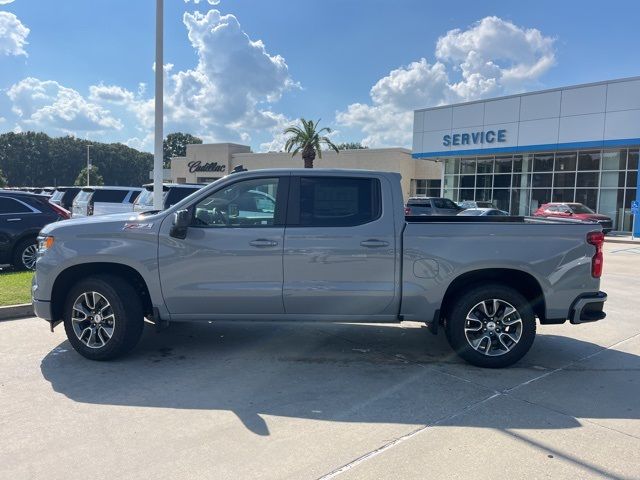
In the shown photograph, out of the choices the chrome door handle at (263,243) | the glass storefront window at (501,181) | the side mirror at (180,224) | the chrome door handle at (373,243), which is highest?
the glass storefront window at (501,181)

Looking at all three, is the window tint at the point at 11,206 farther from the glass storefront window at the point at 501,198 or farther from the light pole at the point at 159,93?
the glass storefront window at the point at 501,198

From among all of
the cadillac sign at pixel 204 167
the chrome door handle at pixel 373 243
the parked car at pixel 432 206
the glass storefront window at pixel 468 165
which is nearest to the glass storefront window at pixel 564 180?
the glass storefront window at pixel 468 165

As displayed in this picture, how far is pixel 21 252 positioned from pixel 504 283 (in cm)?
897

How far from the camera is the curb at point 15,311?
6.84m

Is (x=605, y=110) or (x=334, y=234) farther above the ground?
(x=605, y=110)

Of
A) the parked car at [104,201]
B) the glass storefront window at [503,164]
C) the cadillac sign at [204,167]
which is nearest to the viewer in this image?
the parked car at [104,201]

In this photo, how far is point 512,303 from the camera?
5.14 meters

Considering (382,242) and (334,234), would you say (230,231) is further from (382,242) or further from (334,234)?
(382,242)

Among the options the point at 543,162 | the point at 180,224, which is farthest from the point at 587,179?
the point at 180,224

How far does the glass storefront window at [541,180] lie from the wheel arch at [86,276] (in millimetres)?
30490

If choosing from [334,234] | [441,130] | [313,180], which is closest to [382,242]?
[334,234]

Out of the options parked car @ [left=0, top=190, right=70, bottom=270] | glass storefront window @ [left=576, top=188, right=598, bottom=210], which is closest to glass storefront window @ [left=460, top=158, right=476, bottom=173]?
glass storefront window @ [left=576, top=188, right=598, bottom=210]

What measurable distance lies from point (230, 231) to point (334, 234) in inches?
39.7

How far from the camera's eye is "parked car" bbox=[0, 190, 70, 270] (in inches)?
391
